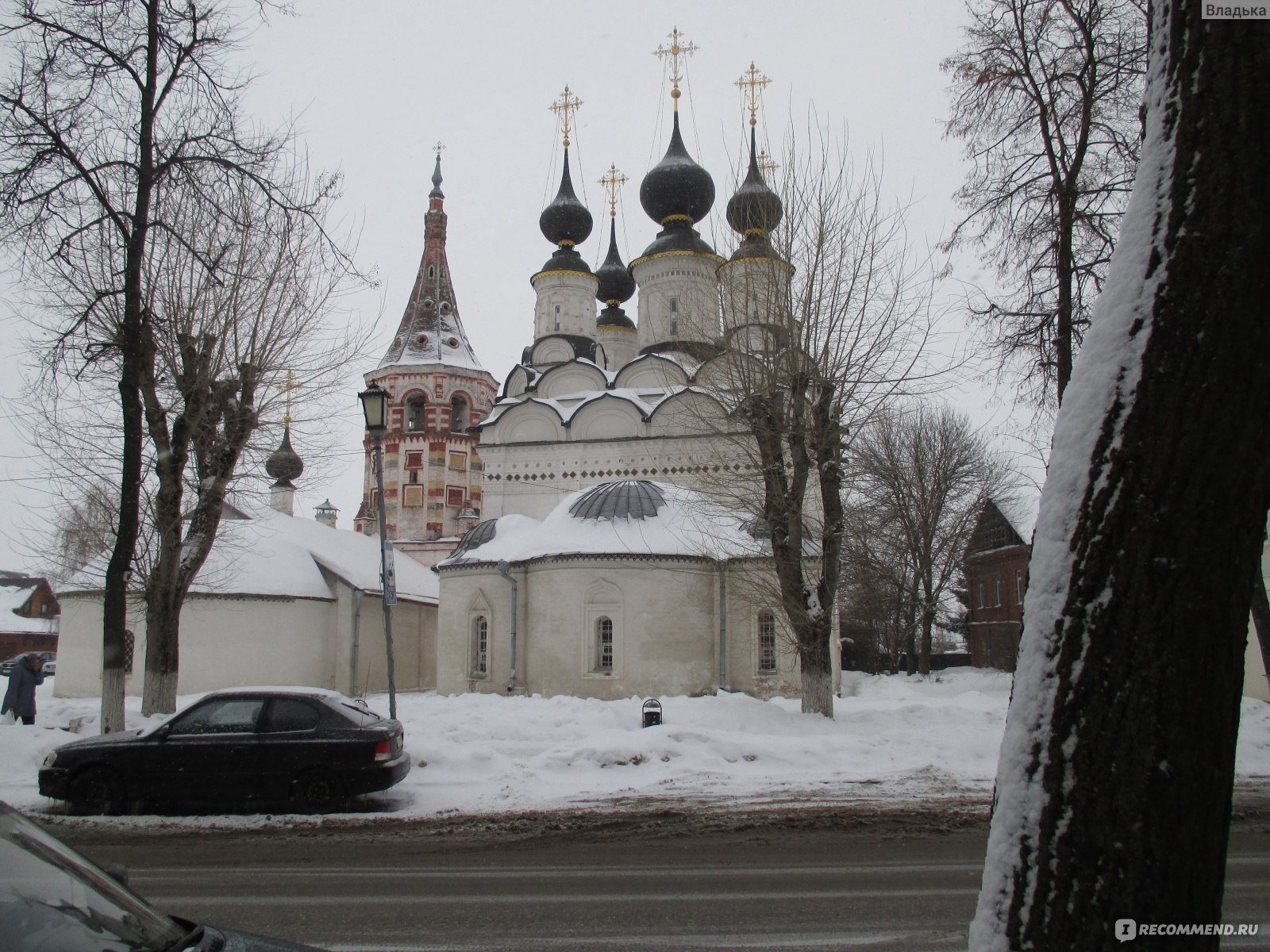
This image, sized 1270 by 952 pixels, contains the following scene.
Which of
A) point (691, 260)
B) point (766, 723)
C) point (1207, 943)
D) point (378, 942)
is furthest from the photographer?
point (691, 260)

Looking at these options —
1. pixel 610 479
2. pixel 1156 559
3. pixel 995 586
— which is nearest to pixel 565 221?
pixel 610 479

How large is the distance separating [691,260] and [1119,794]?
29.8m

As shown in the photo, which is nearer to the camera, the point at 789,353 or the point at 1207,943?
the point at 1207,943

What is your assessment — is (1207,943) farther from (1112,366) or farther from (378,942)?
(378,942)

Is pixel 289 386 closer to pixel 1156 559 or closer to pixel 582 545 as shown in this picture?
pixel 582 545

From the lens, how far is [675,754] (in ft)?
40.1

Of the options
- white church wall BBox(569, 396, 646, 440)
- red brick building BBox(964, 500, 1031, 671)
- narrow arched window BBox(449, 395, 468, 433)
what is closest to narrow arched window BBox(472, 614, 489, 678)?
white church wall BBox(569, 396, 646, 440)

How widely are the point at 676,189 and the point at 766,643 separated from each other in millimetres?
17120

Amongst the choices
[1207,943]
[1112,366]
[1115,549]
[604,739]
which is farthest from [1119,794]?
[604,739]

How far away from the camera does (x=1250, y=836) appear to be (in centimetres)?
862

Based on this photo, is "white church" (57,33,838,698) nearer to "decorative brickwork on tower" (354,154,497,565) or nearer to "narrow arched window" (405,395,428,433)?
"decorative brickwork on tower" (354,154,497,565)

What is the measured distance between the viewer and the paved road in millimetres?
5363

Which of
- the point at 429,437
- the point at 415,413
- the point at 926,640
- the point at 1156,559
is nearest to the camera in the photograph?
the point at 1156,559

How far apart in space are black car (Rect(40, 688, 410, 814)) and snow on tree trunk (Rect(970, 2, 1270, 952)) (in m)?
7.98
